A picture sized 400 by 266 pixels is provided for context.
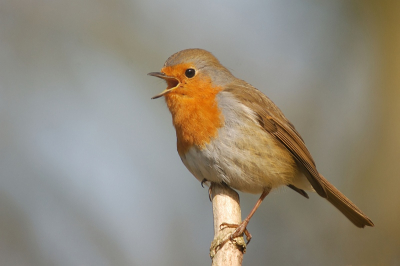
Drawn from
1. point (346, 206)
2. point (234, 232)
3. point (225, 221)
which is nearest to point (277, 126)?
point (346, 206)

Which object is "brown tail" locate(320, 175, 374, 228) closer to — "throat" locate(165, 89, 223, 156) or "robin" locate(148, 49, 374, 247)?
"robin" locate(148, 49, 374, 247)

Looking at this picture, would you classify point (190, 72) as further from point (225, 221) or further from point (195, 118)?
point (225, 221)

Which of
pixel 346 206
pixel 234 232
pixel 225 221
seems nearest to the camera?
pixel 234 232

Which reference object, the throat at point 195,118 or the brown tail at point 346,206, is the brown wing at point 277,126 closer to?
the brown tail at point 346,206

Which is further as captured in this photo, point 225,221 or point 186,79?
point 186,79

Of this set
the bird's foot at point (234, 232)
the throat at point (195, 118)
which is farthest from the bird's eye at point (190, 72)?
the bird's foot at point (234, 232)

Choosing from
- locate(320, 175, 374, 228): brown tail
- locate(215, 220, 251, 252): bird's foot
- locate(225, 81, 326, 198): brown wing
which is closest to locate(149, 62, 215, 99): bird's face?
locate(225, 81, 326, 198): brown wing

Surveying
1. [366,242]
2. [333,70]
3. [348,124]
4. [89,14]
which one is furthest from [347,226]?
[89,14]
